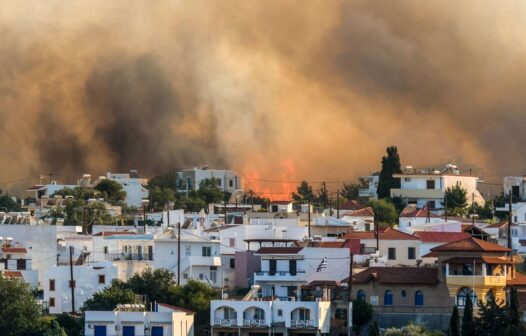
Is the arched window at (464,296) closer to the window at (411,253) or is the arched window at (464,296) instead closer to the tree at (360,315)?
the tree at (360,315)

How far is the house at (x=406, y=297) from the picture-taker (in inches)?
2763

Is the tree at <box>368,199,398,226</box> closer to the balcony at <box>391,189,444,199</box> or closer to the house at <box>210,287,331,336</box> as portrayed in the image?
the balcony at <box>391,189,444,199</box>

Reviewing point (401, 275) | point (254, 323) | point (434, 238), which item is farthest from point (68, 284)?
point (434, 238)

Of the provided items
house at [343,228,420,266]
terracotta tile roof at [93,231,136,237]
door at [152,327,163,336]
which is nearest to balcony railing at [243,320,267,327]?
door at [152,327,163,336]

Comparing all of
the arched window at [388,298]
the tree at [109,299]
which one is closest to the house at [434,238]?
the arched window at [388,298]

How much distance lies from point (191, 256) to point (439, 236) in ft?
33.4

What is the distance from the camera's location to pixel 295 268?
76750 mm

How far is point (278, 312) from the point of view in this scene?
69562 mm

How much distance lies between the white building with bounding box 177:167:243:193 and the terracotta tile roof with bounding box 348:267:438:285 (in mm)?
50052

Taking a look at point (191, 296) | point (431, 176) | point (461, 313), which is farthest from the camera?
point (431, 176)

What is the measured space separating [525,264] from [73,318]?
1962cm

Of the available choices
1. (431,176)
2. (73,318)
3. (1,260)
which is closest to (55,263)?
(1,260)

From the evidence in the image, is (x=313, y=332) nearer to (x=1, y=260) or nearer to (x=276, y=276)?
(x=276, y=276)

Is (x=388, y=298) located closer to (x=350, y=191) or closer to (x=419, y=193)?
(x=419, y=193)
